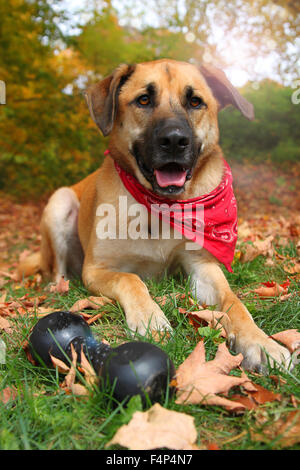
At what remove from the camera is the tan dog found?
8.40 feet

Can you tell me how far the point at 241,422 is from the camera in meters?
1.40

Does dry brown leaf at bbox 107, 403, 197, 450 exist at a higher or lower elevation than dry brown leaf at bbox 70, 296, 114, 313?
lower

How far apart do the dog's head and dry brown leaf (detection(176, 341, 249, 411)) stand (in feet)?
A: 4.26

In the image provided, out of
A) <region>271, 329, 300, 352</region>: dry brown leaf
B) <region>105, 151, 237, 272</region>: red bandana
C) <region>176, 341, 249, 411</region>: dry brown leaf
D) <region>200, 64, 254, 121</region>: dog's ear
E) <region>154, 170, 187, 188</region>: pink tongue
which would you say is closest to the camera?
<region>176, 341, 249, 411</region>: dry brown leaf

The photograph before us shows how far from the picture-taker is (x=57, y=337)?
176cm

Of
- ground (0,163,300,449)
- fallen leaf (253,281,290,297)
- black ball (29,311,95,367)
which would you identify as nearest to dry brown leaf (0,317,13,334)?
ground (0,163,300,449)

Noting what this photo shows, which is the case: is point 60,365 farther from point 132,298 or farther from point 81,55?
point 81,55

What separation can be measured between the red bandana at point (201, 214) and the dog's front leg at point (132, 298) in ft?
1.88

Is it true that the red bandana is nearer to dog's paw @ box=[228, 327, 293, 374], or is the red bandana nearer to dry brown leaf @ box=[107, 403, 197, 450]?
dog's paw @ box=[228, 327, 293, 374]

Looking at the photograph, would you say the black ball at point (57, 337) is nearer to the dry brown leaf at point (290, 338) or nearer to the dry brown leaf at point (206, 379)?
the dry brown leaf at point (206, 379)

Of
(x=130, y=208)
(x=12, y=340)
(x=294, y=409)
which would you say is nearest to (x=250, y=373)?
(x=294, y=409)

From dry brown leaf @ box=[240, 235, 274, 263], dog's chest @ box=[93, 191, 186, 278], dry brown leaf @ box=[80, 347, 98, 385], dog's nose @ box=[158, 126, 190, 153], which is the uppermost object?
dog's nose @ box=[158, 126, 190, 153]

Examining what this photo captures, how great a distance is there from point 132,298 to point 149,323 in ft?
0.99

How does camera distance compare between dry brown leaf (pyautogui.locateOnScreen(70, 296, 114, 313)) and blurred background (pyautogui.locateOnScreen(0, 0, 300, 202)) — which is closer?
dry brown leaf (pyautogui.locateOnScreen(70, 296, 114, 313))
